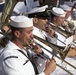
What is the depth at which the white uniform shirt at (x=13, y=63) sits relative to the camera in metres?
2.15

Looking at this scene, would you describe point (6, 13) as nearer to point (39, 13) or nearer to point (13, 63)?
point (39, 13)

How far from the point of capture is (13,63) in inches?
84.6

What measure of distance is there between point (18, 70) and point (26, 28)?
15.4 inches

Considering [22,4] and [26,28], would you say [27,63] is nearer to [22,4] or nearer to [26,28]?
[26,28]

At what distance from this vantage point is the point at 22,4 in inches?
217

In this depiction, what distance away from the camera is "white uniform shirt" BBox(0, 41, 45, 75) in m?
2.15

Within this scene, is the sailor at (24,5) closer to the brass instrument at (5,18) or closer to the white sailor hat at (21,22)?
the brass instrument at (5,18)

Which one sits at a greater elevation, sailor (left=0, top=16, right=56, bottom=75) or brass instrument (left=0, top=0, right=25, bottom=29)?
sailor (left=0, top=16, right=56, bottom=75)

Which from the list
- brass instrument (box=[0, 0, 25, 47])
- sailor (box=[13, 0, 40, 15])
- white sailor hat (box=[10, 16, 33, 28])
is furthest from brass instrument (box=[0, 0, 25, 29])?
sailor (box=[13, 0, 40, 15])

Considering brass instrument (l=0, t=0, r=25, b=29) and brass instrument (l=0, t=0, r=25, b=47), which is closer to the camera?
brass instrument (l=0, t=0, r=25, b=47)

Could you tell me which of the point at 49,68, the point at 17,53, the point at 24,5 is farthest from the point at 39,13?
the point at 24,5

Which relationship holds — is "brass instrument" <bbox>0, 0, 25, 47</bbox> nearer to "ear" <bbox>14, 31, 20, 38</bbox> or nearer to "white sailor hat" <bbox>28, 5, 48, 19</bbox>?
"white sailor hat" <bbox>28, 5, 48, 19</bbox>

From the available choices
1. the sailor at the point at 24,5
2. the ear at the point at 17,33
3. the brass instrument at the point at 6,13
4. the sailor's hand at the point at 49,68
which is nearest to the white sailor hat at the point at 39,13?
the brass instrument at the point at 6,13

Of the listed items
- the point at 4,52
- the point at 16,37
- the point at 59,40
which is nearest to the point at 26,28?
the point at 16,37
